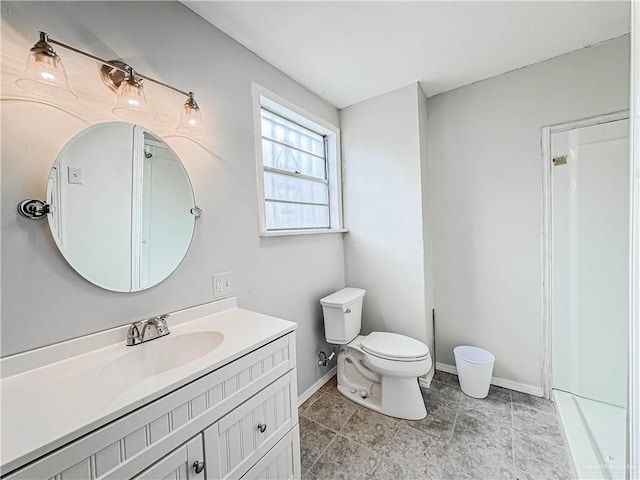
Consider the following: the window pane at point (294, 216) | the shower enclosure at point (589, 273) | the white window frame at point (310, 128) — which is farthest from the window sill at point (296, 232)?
the shower enclosure at point (589, 273)

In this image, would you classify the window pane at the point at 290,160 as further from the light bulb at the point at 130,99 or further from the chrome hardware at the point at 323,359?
the chrome hardware at the point at 323,359

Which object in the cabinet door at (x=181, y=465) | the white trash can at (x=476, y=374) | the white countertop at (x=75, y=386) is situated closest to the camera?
the white countertop at (x=75, y=386)

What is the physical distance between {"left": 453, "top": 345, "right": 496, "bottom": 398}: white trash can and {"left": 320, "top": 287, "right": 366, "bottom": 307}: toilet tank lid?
35.8 inches

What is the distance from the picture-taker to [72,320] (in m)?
0.94

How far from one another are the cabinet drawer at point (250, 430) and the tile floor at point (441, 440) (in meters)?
0.52

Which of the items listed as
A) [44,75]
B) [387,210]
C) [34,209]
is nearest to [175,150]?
[44,75]

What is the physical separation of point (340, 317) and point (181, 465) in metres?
1.29

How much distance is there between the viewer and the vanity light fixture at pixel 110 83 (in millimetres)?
849

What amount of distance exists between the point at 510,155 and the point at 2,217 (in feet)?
9.08

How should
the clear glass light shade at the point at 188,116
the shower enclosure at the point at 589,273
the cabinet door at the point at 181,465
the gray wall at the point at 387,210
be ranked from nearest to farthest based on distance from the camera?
the cabinet door at the point at 181,465, the clear glass light shade at the point at 188,116, the shower enclosure at the point at 589,273, the gray wall at the point at 387,210

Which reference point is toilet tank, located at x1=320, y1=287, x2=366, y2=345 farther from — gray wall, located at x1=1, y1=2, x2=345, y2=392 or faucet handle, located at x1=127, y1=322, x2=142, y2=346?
faucet handle, located at x1=127, y1=322, x2=142, y2=346

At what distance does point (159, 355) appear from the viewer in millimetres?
1071

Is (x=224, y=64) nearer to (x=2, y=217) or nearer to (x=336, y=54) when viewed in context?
(x=336, y=54)

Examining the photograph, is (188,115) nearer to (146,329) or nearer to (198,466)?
(146,329)
